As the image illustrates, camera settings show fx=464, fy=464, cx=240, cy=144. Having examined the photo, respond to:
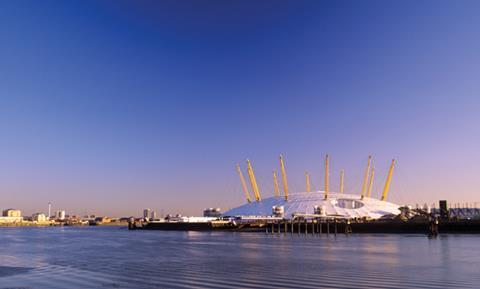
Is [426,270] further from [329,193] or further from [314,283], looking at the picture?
[329,193]

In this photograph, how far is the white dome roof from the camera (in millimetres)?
157875

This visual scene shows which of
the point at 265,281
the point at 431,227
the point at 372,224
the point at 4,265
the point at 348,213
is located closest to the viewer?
the point at 265,281

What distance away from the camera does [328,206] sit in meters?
162

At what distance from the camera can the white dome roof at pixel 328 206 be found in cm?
15788

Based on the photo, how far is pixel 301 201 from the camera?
569ft

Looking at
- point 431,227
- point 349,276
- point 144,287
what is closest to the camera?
point 144,287

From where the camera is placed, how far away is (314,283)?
72.2 feet

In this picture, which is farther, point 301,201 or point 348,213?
point 301,201

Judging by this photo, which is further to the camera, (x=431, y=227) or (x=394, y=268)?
(x=431, y=227)

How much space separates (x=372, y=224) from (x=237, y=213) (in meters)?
77.9

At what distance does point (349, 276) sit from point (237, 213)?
6394 inches

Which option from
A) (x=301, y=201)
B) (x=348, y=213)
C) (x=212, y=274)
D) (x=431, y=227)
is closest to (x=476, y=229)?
(x=431, y=227)

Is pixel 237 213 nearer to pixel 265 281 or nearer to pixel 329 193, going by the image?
pixel 329 193

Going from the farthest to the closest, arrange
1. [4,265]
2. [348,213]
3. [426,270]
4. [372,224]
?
[348,213], [372,224], [4,265], [426,270]
